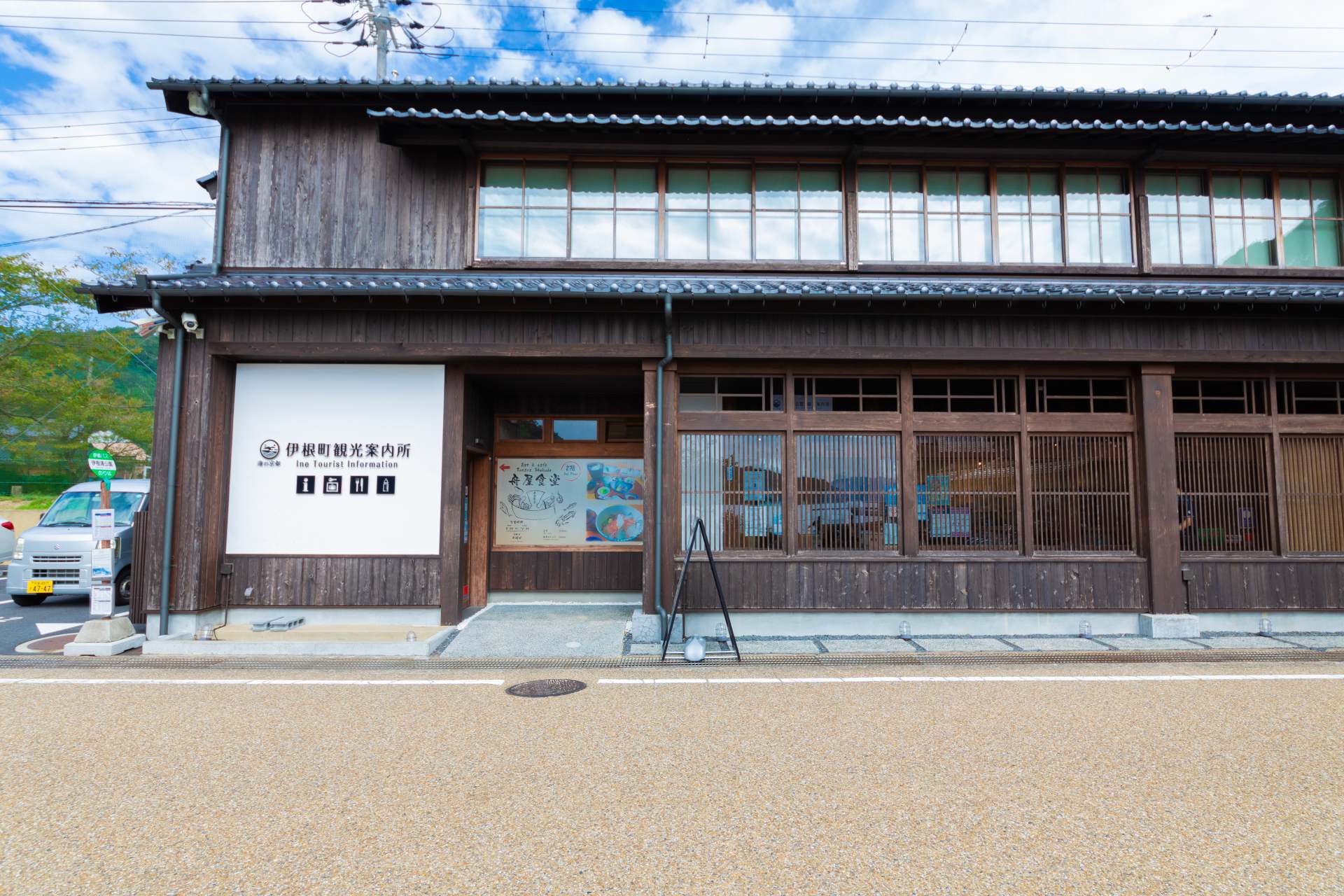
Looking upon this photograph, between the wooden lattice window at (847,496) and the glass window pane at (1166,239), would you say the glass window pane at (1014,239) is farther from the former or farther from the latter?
the wooden lattice window at (847,496)

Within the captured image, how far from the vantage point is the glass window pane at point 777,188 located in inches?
396

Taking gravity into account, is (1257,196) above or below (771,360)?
above

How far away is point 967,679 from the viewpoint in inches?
267

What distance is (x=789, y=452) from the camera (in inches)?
352

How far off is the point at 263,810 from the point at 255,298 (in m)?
6.78

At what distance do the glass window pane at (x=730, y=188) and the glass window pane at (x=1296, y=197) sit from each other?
7977 mm

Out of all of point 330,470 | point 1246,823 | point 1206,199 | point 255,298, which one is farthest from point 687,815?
point 1206,199

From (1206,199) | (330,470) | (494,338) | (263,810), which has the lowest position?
(263,810)

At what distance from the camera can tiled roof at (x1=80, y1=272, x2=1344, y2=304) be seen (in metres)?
8.22

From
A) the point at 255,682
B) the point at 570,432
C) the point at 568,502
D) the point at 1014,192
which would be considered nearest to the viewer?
the point at 255,682

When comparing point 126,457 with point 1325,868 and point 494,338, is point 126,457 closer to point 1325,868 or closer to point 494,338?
point 494,338

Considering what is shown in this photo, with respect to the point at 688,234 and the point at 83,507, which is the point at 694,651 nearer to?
the point at 688,234

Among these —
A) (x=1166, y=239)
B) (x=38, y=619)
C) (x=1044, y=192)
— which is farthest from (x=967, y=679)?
(x=38, y=619)

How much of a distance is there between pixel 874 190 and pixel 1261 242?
19.0 feet
